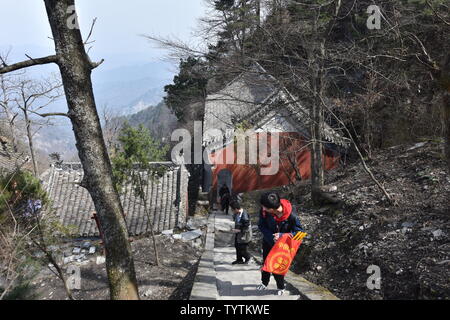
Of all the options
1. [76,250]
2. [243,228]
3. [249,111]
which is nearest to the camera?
[243,228]

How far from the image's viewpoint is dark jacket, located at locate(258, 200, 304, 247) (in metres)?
4.94

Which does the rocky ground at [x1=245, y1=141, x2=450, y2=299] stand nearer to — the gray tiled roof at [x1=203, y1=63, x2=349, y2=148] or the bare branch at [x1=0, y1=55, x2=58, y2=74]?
the gray tiled roof at [x1=203, y1=63, x2=349, y2=148]

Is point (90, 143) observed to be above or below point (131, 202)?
above

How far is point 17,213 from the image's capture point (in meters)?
10.3

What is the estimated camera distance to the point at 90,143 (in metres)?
4.26

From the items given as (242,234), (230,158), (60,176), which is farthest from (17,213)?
(230,158)

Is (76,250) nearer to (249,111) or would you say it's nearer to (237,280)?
(249,111)

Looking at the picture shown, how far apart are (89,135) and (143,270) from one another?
8.02m

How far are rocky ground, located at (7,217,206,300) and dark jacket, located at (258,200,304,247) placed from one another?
4393 mm

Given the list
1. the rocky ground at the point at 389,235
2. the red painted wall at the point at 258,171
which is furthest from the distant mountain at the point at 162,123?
the rocky ground at the point at 389,235

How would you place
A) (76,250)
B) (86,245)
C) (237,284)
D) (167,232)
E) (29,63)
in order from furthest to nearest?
(86,245) → (167,232) → (76,250) → (237,284) → (29,63)

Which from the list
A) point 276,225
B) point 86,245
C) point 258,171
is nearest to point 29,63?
point 276,225
